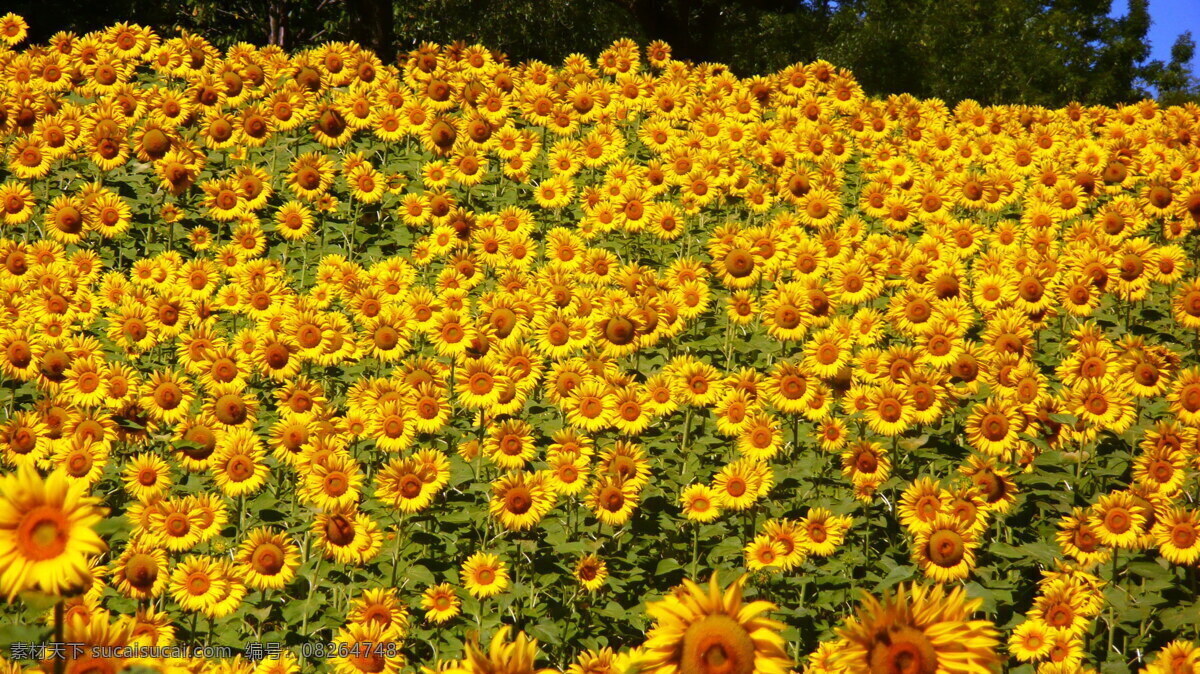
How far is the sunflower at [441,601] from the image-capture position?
506cm

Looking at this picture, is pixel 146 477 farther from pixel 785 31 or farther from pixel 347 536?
pixel 785 31

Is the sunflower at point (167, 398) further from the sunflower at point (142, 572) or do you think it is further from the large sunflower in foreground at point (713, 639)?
the large sunflower in foreground at point (713, 639)

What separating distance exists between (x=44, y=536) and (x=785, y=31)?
36.5 metres

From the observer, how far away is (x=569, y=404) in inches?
236

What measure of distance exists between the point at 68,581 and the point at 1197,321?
722 centimetres

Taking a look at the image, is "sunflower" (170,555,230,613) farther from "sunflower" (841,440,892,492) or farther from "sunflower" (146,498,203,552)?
"sunflower" (841,440,892,492)

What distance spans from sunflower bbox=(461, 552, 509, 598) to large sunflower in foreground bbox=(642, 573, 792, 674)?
2.90 m

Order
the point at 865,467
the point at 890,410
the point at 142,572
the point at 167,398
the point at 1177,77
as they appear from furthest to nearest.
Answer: the point at 1177,77, the point at 167,398, the point at 890,410, the point at 865,467, the point at 142,572

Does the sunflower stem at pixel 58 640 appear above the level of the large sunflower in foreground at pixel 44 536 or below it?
below

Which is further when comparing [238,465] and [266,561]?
[238,465]

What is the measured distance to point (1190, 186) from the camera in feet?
30.5

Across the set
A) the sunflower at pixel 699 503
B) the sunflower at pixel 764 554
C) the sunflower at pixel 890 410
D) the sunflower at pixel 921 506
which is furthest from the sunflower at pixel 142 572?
the sunflower at pixel 890 410

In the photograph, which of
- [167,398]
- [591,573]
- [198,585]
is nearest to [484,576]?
[591,573]

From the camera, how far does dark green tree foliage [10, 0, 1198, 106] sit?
25.8m
